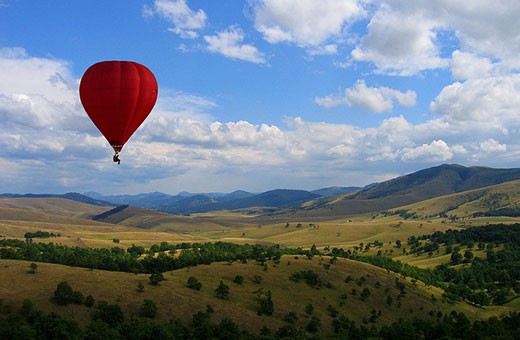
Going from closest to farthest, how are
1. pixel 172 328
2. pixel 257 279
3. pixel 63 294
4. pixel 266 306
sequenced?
pixel 172 328
pixel 63 294
pixel 266 306
pixel 257 279

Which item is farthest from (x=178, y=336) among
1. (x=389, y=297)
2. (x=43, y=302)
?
(x=389, y=297)

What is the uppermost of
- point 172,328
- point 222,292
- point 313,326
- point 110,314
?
point 110,314

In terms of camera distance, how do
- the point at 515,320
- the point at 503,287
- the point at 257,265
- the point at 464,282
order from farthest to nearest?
the point at 464,282 → the point at 503,287 → the point at 257,265 → the point at 515,320

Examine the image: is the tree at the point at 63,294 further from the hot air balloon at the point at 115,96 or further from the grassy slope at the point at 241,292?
the hot air balloon at the point at 115,96

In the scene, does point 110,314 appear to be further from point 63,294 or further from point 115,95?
point 115,95

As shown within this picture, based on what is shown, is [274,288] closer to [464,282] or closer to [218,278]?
[218,278]

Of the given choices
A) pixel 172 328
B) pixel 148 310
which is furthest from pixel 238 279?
pixel 172 328

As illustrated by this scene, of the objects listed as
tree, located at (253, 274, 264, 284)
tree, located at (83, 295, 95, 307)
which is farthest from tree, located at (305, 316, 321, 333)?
tree, located at (83, 295, 95, 307)

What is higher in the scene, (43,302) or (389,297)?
(43,302)
